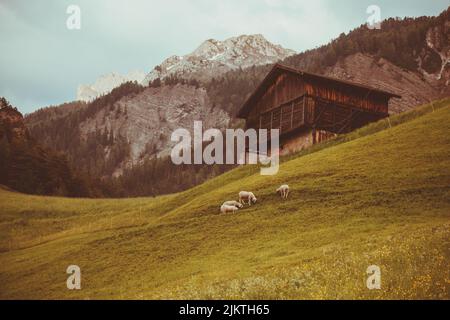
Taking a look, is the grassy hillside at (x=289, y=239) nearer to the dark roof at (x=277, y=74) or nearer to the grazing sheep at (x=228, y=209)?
the grazing sheep at (x=228, y=209)

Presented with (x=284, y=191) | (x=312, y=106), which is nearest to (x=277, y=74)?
(x=312, y=106)

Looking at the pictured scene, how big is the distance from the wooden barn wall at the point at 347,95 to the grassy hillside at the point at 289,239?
61.4ft

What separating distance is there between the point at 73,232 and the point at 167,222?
11900 mm

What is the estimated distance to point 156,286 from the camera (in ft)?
88.2

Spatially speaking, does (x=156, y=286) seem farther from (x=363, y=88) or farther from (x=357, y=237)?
(x=363, y=88)

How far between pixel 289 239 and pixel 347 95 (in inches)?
1744

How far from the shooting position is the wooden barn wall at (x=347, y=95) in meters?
69.6

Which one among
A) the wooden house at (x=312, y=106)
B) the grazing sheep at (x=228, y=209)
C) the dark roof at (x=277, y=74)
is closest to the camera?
the grazing sheep at (x=228, y=209)

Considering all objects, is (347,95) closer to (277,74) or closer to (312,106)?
(312,106)

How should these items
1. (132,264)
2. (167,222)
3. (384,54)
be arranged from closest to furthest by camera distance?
(132,264)
(167,222)
(384,54)

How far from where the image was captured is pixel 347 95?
71.1 metres

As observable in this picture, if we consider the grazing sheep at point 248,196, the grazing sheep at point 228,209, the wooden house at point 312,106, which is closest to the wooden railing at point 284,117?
the wooden house at point 312,106

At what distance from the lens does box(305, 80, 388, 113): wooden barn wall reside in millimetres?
69562
